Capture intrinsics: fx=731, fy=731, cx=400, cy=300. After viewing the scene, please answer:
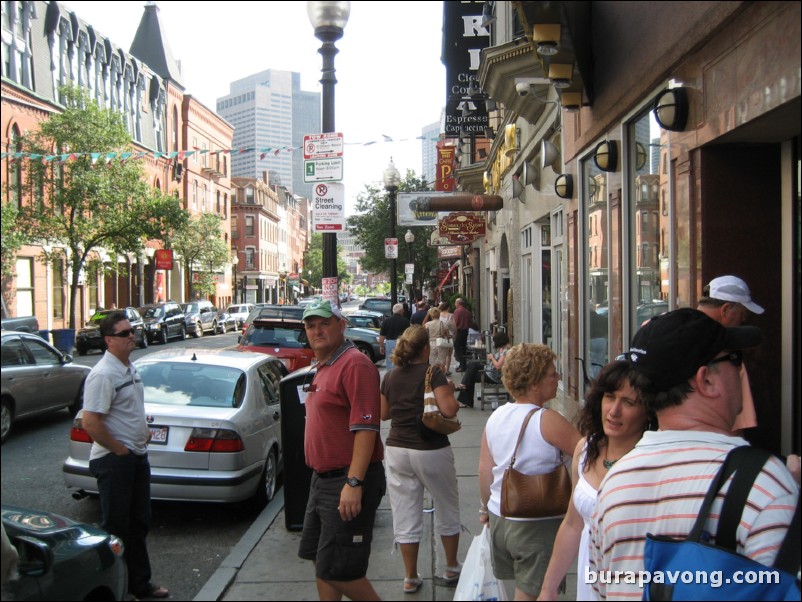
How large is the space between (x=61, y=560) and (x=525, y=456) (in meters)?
2.21

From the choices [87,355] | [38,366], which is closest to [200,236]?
[87,355]

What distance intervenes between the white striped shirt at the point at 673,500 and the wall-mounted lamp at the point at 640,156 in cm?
490

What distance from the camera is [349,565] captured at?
3.70 metres

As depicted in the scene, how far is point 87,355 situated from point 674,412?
26.8m

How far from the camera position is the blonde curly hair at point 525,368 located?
3.85m

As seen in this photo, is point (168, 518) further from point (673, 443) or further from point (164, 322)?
point (164, 322)

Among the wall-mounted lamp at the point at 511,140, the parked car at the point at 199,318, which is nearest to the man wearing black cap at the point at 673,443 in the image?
the wall-mounted lamp at the point at 511,140

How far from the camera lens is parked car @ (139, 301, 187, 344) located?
30531 mm

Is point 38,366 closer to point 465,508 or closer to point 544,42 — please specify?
point 465,508

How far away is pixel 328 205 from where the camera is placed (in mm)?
8188

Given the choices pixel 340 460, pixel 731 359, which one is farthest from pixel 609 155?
pixel 731 359

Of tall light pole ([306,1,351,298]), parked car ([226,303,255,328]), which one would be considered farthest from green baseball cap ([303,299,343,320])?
parked car ([226,303,255,328])

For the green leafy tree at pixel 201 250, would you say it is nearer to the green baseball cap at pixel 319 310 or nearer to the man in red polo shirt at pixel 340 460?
the green baseball cap at pixel 319 310

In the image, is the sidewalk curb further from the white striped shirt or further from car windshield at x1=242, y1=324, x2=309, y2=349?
car windshield at x1=242, y1=324, x2=309, y2=349
